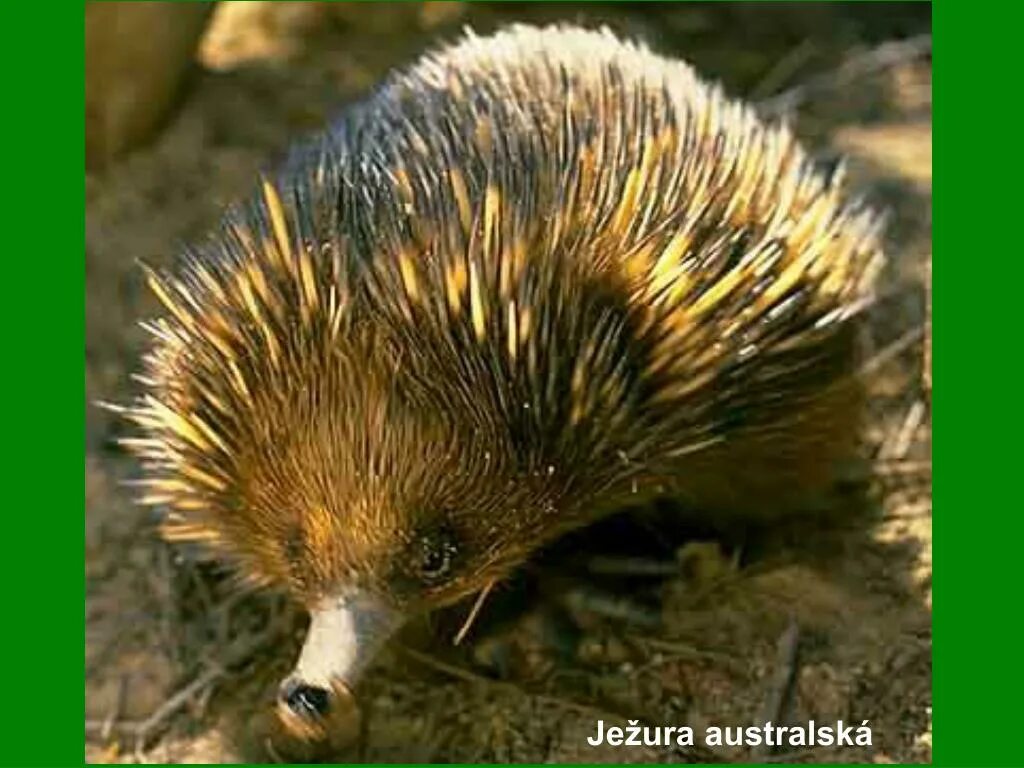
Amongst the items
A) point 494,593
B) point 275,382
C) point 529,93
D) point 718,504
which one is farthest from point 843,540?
point 275,382

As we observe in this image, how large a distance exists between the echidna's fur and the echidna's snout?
0.05 m

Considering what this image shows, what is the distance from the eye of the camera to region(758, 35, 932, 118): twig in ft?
17.8

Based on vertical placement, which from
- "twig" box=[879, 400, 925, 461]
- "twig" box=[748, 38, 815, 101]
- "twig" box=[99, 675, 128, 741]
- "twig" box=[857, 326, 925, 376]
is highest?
"twig" box=[748, 38, 815, 101]

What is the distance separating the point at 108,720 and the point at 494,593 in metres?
0.76

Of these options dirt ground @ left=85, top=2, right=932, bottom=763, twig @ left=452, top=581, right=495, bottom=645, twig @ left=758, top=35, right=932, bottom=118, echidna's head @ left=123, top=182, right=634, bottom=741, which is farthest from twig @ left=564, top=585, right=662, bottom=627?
twig @ left=758, top=35, right=932, bottom=118

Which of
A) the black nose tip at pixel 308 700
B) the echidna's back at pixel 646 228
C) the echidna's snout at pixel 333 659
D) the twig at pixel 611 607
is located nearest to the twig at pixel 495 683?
the twig at pixel 611 607

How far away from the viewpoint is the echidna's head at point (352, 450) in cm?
296

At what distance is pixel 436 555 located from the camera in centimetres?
304

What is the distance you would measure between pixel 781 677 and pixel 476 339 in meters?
0.92

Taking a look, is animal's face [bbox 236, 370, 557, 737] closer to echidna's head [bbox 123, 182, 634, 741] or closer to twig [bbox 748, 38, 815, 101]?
echidna's head [bbox 123, 182, 634, 741]

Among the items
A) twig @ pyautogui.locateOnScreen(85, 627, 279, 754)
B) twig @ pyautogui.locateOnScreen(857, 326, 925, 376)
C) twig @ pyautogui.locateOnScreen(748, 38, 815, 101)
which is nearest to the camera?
twig @ pyautogui.locateOnScreen(85, 627, 279, 754)

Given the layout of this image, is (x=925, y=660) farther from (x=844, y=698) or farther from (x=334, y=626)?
(x=334, y=626)

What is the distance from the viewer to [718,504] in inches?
146

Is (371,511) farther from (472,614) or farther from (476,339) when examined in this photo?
(472,614)
